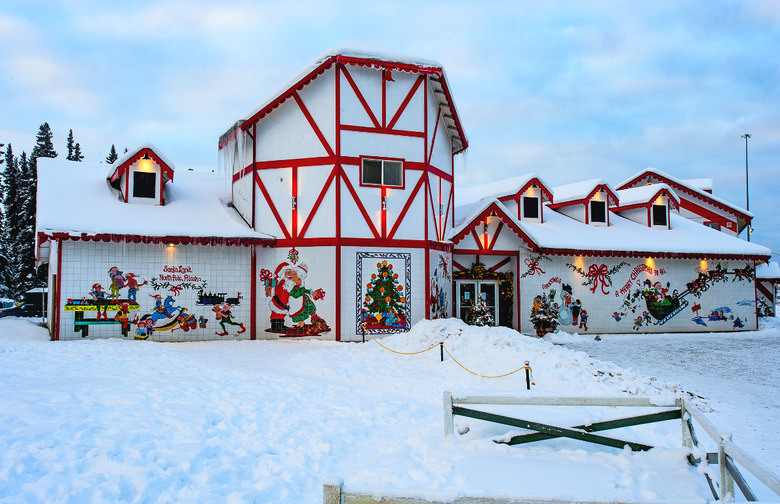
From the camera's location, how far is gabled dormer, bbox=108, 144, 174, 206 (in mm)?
17156

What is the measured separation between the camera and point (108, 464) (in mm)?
4766

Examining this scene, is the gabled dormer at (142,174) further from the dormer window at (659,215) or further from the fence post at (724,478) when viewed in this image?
the dormer window at (659,215)

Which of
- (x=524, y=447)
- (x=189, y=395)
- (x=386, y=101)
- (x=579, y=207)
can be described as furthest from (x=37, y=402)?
(x=579, y=207)

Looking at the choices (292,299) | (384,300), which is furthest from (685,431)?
(292,299)

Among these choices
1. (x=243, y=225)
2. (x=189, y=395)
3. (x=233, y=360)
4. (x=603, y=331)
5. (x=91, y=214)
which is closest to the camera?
(x=189, y=395)

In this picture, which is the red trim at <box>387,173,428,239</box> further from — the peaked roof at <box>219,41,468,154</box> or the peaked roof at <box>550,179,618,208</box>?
the peaked roof at <box>550,179,618,208</box>

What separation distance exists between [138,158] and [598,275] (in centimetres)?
1789

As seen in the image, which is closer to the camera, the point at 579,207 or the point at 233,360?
the point at 233,360

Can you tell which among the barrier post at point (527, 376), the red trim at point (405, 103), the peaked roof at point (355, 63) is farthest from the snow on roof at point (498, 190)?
the barrier post at point (527, 376)

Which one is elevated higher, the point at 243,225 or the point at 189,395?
the point at 243,225

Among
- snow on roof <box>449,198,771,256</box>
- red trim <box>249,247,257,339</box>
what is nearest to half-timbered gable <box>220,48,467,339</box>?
red trim <box>249,247,257,339</box>

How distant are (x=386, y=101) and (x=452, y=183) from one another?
15.0ft

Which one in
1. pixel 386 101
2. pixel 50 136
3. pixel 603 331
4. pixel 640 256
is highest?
pixel 50 136

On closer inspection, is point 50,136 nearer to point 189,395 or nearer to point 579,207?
point 579,207
